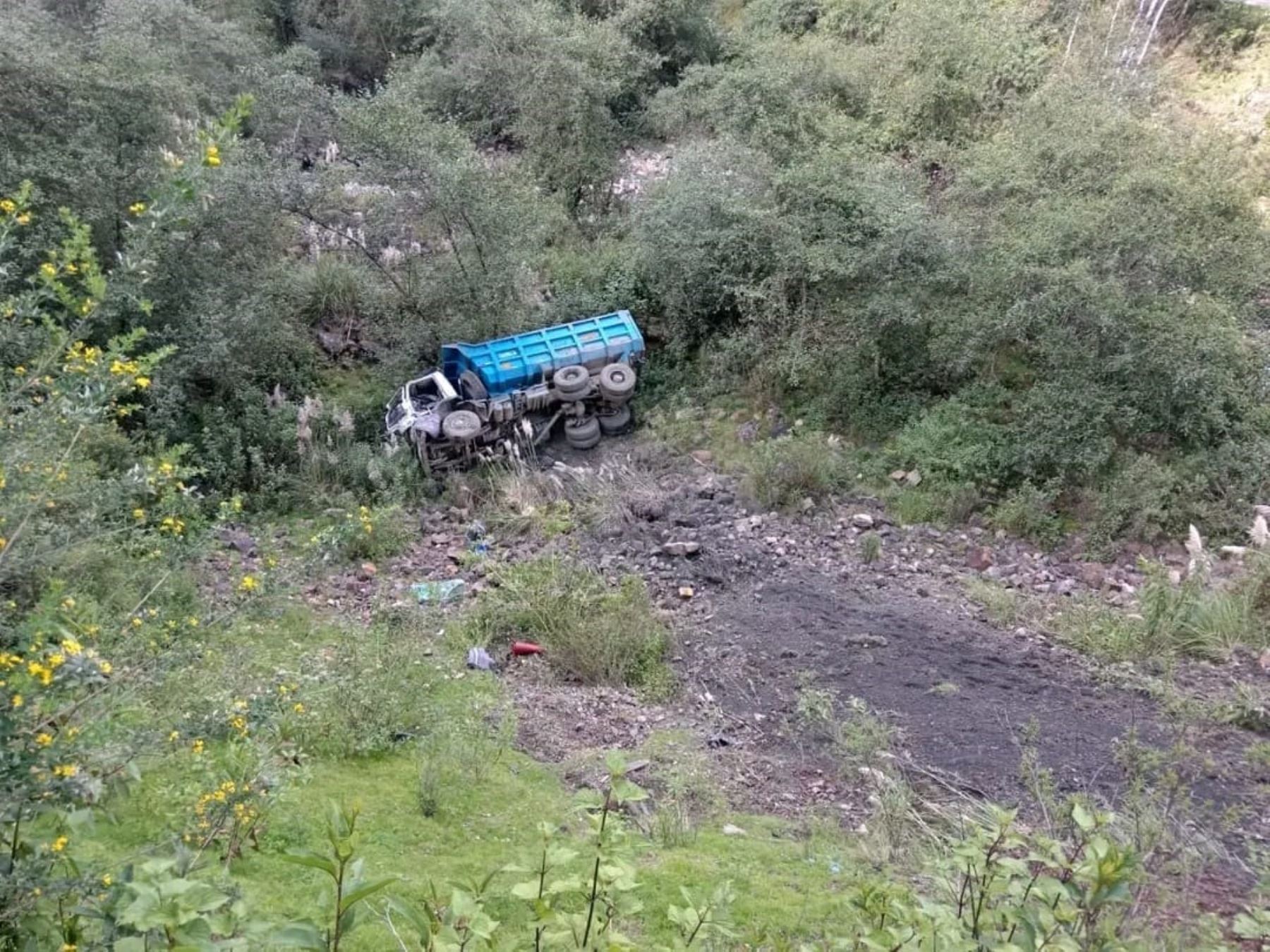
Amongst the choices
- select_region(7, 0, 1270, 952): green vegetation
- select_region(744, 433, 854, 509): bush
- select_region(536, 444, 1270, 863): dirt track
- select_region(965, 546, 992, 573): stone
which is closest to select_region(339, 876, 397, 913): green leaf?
select_region(7, 0, 1270, 952): green vegetation

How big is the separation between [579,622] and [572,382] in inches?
171

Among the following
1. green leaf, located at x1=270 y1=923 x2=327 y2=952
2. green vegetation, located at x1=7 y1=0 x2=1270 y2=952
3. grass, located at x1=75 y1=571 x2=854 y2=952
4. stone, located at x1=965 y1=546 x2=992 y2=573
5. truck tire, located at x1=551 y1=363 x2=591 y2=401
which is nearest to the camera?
green leaf, located at x1=270 y1=923 x2=327 y2=952

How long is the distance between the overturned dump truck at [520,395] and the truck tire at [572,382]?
0.01 meters

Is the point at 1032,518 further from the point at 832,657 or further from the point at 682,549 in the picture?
the point at 682,549

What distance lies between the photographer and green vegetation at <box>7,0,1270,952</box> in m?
2.49

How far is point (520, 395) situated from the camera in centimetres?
1127

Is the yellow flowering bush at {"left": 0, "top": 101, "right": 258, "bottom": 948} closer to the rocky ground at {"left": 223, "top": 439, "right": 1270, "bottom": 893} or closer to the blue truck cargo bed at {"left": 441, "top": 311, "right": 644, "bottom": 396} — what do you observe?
the rocky ground at {"left": 223, "top": 439, "right": 1270, "bottom": 893}

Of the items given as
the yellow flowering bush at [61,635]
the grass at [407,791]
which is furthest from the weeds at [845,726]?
the yellow flowering bush at [61,635]

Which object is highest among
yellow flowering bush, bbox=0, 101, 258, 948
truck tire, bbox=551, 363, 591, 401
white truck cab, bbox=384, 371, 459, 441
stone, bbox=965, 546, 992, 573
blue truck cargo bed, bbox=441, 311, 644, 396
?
yellow flowering bush, bbox=0, 101, 258, 948

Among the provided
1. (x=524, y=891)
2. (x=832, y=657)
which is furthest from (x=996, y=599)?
(x=524, y=891)

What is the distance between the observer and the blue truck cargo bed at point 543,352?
37.1 feet

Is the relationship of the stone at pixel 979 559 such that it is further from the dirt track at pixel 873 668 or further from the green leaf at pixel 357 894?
the green leaf at pixel 357 894

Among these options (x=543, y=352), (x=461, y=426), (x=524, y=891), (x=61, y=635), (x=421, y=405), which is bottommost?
(x=421, y=405)

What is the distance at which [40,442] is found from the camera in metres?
2.74
